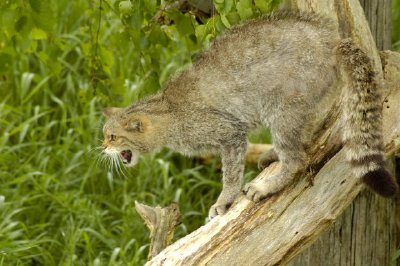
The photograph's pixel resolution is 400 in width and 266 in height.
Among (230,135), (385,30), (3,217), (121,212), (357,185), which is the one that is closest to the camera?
(357,185)

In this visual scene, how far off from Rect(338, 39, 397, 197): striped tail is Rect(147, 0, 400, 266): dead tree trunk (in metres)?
0.26

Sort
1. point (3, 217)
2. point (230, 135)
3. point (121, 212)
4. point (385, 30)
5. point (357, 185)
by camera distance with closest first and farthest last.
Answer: point (357, 185)
point (230, 135)
point (385, 30)
point (3, 217)
point (121, 212)

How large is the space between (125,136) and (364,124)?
5.08 feet

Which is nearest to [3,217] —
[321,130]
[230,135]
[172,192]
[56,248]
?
[56,248]

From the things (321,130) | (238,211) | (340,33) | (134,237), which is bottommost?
(134,237)

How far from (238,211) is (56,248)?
205 cm

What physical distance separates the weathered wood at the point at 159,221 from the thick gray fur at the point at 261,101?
27 cm

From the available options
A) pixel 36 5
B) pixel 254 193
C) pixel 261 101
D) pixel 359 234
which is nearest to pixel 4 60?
pixel 36 5

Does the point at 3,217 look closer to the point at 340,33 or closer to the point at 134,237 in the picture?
the point at 134,237

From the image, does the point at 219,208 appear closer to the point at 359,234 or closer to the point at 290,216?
the point at 290,216

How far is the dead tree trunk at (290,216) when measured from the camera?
14.8 feet

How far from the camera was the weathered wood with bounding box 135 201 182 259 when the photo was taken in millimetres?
4883

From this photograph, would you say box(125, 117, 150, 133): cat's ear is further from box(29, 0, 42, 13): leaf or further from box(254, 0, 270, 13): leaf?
box(254, 0, 270, 13): leaf

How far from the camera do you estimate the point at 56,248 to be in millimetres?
6324
